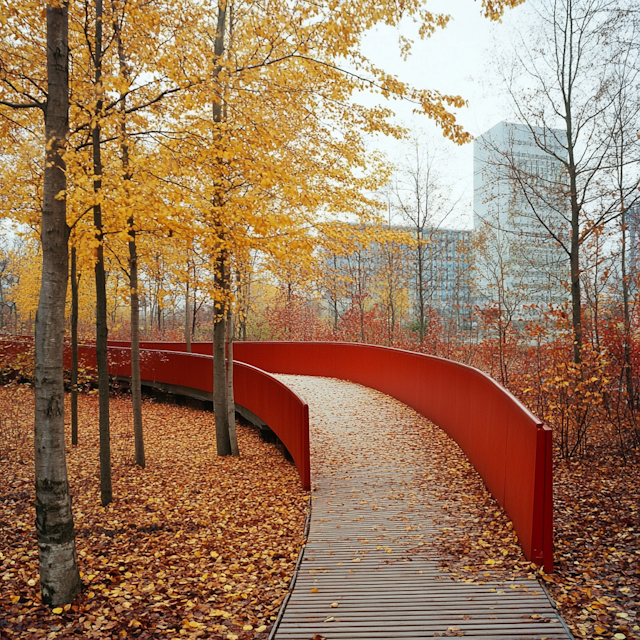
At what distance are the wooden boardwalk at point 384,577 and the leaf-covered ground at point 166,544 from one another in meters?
0.35

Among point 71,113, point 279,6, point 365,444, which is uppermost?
point 279,6

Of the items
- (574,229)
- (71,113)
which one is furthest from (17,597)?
(574,229)

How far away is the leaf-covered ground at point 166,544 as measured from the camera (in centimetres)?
432

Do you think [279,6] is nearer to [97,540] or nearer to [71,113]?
[71,113]

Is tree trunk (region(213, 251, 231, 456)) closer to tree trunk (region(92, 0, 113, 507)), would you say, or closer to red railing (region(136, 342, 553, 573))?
tree trunk (region(92, 0, 113, 507))

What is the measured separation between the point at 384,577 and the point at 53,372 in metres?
3.59

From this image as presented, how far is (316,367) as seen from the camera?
691 inches

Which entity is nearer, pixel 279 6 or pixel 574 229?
pixel 279 6

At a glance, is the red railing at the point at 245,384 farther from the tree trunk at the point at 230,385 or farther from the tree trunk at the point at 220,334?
the tree trunk at the point at 220,334

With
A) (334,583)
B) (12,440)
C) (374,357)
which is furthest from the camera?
(374,357)

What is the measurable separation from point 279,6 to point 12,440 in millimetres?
10487

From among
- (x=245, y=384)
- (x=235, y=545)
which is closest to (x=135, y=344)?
(x=245, y=384)

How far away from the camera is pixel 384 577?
4.62 m

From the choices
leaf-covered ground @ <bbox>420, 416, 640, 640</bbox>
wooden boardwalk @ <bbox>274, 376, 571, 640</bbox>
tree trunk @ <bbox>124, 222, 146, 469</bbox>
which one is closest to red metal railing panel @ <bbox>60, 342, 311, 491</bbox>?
wooden boardwalk @ <bbox>274, 376, 571, 640</bbox>
